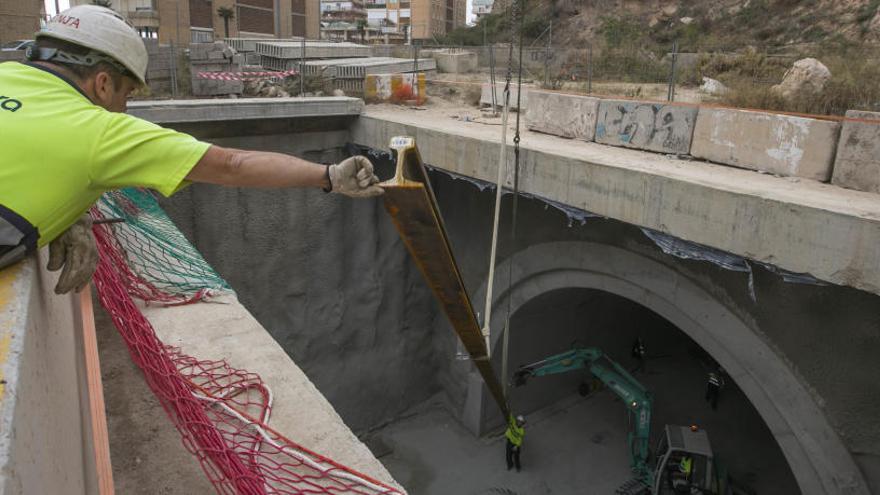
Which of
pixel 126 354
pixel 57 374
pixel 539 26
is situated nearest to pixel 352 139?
pixel 126 354

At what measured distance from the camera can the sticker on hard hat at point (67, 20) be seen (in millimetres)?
2014

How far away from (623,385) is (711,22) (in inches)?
807

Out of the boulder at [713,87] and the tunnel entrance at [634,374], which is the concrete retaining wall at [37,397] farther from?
the boulder at [713,87]

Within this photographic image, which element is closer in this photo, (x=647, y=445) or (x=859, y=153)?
(x=859, y=153)

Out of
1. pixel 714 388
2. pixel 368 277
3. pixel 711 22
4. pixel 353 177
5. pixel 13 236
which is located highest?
pixel 711 22

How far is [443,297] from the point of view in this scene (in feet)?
13.5

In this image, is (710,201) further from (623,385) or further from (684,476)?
(623,385)

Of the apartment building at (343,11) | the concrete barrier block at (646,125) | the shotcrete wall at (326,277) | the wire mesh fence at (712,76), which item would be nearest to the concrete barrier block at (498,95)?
the wire mesh fence at (712,76)

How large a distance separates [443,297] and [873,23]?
20.6 meters

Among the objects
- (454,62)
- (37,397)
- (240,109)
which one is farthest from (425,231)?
(454,62)

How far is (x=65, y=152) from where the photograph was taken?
1646mm

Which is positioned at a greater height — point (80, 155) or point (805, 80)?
point (805, 80)

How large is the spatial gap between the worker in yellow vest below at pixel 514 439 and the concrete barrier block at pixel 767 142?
188 inches

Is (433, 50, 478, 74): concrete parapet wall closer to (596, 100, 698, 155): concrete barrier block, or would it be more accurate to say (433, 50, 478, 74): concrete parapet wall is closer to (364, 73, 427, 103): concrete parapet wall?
(364, 73, 427, 103): concrete parapet wall
